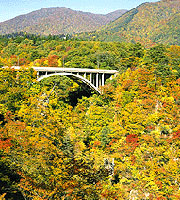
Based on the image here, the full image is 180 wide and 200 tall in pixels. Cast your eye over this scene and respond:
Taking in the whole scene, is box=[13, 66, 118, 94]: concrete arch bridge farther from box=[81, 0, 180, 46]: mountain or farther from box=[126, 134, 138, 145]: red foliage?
box=[81, 0, 180, 46]: mountain

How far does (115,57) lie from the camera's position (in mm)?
41562

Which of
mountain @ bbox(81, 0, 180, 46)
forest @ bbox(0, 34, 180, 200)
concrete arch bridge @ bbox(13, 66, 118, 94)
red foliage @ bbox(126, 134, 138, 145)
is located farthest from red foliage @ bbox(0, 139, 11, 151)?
mountain @ bbox(81, 0, 180, 46)

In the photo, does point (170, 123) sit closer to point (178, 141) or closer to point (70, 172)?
point (178, 141)

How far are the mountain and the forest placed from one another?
58.8 m

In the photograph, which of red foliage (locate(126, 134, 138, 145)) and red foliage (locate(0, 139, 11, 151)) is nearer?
red foliage (locate(0, 139, 11, 151))

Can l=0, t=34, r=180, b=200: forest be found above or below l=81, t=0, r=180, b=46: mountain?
below

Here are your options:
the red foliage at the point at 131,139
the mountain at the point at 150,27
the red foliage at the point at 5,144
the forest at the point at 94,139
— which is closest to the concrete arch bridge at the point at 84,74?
the forest at the point at 94,139

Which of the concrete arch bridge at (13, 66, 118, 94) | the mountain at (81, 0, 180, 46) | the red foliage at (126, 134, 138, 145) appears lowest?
the red foliage at (126, 134, 138, 145)

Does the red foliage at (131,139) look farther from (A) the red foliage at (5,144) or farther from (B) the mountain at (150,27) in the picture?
(B) the mountain at (150,27)

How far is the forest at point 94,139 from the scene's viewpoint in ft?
31.7

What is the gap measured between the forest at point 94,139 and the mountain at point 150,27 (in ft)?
193

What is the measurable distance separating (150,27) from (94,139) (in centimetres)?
9734

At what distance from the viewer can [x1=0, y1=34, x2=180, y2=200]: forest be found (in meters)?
9.66

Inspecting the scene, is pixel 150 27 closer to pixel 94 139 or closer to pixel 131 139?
pixel 94 139
